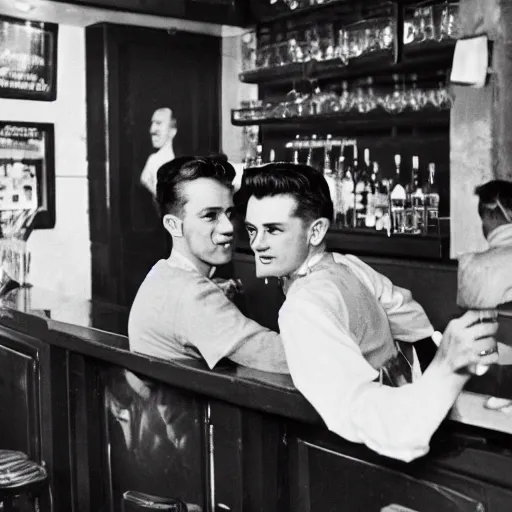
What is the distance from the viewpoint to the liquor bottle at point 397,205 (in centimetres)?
392

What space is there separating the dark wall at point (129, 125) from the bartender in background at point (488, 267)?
1.76m

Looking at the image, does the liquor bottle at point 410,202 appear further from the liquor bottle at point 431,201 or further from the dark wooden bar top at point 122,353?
the dark wooden bar top at point 122,353

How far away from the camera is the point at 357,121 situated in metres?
4.11

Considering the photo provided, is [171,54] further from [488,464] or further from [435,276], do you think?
[488,464]

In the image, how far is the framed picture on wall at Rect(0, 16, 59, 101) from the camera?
414 cm

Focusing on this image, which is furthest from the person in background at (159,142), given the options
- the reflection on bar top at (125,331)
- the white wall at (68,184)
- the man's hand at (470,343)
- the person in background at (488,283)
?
the man's hand at (470,343)

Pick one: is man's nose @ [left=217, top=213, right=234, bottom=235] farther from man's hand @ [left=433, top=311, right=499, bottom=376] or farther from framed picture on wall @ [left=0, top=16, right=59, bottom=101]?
framed picture on wall @ [left=0, top=16, right=59, bottom=101]

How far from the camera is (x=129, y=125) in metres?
4.43

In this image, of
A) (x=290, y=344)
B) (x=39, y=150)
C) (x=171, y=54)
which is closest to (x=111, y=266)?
(x=39, y=150)

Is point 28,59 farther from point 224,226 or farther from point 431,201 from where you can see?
point 224,226

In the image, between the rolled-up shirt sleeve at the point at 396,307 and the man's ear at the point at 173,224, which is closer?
the rolled-up shirt sleeve at the point at 396,307

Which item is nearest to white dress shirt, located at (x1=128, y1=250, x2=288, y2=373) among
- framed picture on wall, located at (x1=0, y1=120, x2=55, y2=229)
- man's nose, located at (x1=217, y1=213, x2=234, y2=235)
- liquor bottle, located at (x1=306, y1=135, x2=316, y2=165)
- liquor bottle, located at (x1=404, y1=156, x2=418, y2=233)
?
man's nose, located at (x1=217, y1=213, x2=234, y2=235)

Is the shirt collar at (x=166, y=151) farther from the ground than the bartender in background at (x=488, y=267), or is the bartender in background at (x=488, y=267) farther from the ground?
the shirt collar at (x=166, y=151)

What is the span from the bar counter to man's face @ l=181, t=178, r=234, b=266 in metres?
0.31
